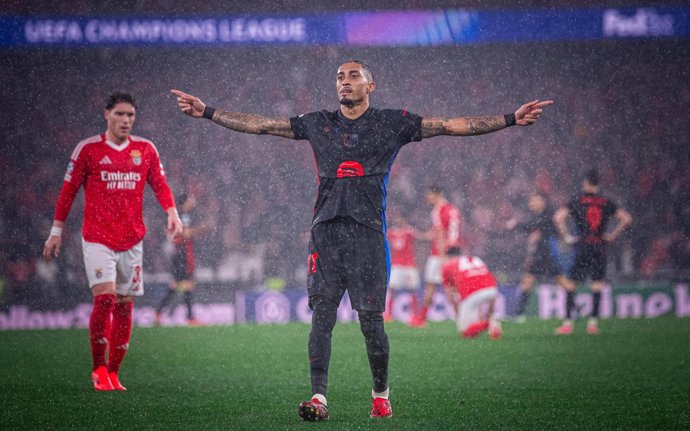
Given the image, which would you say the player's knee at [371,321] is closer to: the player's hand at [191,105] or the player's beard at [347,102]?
the player's beard at [347,102]

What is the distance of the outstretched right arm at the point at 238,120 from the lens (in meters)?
5.16

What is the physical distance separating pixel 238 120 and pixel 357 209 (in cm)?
91

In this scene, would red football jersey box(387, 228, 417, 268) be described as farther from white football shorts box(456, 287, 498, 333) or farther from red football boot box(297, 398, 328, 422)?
red football boot box(297, 398, 328, 422)

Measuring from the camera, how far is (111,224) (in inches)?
259

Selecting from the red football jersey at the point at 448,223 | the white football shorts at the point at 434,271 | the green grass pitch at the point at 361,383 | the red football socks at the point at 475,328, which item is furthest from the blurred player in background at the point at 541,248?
the red football socks at the point at 475,328

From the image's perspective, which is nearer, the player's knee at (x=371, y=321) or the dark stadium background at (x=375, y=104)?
the player's knee at (x=371, y=321)

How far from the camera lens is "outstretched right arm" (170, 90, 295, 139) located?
5156 millimetres

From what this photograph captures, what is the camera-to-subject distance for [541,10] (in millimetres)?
19156

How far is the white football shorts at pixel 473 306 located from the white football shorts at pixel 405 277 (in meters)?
3.82

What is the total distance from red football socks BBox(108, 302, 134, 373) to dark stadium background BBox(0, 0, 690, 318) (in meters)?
11.3

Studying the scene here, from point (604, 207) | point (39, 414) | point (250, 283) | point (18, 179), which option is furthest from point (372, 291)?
point (18, 179)

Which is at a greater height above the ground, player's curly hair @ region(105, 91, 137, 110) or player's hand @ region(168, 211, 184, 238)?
player's curly hair @ region(105, 91, 137, 110)

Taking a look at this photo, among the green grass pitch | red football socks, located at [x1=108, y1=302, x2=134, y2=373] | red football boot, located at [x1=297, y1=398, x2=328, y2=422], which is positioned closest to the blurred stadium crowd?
the green grass pitch

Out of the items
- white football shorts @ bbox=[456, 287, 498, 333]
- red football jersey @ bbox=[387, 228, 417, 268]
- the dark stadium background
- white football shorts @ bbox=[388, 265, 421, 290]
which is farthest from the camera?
the dark stadium background
